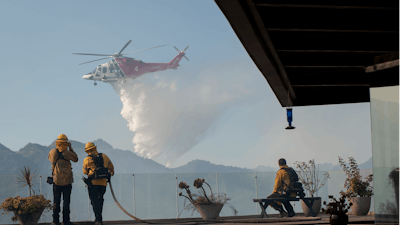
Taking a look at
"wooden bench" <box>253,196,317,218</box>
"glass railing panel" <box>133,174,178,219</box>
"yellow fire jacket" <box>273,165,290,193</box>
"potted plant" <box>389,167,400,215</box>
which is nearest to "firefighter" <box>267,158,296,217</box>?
"yellow fire jacket" <box>273,165,290,193</box>

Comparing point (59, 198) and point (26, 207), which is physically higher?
point (59, 198)

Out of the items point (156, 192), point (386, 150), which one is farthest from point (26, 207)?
point (156, 192)

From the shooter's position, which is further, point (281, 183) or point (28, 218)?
point (281, 183)

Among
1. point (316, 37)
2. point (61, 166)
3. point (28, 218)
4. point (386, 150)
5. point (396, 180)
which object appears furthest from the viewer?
point (28, 218)

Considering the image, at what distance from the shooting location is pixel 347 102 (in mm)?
12023

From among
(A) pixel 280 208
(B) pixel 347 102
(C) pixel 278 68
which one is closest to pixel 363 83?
(B) pixel 347 102

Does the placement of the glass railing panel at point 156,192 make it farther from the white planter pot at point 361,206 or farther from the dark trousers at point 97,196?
the white planter pot at point 361,206

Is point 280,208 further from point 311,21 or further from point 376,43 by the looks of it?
point 311,21

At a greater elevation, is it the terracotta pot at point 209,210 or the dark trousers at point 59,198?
the dark trousers at point 59,198

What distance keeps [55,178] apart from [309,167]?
31.5ft

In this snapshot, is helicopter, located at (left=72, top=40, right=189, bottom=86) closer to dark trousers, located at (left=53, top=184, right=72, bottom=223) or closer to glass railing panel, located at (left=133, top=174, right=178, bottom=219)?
glass railing panel, located at (left=133, top=174, right=178, bottom=219)

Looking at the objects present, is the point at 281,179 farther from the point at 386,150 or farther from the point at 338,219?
the point at 386,150

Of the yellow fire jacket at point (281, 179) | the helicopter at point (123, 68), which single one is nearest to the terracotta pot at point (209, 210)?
the yellow fire jacket at point (281, 179)

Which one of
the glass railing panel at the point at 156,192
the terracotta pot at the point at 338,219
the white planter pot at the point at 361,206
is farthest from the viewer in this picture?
the glass railing panel at the point at 156,192
